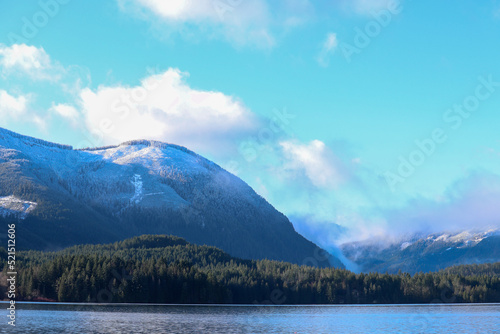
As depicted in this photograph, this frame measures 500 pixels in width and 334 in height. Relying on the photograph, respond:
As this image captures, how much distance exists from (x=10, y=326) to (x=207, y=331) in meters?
55.2

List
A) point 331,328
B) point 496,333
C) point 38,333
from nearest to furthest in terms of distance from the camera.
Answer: point 38,333 → point 496,333 → point 331,328

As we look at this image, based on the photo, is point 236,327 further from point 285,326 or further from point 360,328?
point 360,328

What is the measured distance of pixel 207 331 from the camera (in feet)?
554

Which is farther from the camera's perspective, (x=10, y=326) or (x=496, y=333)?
(x=496, y=333)

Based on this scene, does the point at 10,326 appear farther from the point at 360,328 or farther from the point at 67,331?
the point at 360,328

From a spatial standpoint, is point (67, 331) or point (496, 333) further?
point (496, 333)

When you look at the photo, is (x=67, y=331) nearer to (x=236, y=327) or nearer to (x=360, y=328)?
(x=236, y=327)

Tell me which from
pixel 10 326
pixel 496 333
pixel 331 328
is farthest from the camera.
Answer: pixel 331 328

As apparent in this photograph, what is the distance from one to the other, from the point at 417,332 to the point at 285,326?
43956mm

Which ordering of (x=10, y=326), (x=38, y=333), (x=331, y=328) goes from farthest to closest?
(x=331, y=328) → (x=10, y=326) → (x=38, y=333)

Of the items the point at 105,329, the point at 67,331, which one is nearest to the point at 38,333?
the point at 67,331

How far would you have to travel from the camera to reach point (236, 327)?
18675 cm

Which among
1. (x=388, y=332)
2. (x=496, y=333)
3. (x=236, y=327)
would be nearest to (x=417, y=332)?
(x=388, y=332)

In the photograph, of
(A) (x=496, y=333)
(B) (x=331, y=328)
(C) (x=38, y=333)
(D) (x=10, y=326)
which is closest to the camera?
(C) (x=38, y=333)
